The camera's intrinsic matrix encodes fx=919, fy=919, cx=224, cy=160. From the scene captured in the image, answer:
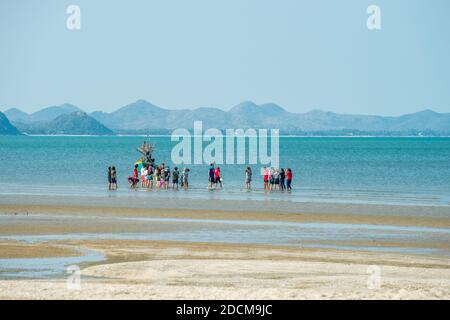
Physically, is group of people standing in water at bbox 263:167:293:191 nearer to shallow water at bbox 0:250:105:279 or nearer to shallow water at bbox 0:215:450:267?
shallow water at bbox 0:215:450:267

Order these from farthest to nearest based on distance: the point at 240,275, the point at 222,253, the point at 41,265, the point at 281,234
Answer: the point at 281,234 < the point at 222,253 < the point at 41,265 < the point at 240,275

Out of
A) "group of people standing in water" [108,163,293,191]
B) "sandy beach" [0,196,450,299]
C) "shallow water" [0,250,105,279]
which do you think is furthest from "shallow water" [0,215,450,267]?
"group of people standing in water" [108,163,293,191]

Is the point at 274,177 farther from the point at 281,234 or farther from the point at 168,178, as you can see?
the point at 281,234

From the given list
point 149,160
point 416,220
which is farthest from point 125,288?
point 149,160

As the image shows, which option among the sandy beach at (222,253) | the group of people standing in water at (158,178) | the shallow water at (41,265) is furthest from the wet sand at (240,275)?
the group of people standing in water at (158,178)

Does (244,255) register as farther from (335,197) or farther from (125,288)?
(335,197)

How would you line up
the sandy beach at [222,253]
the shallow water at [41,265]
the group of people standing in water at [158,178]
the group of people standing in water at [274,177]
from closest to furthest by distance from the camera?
1. the sandy beach at [222,253]
2. the shallow water at [41,265]
3. the group of people standing in water at [274,177]
4. the group of people standing in water at [158,178]

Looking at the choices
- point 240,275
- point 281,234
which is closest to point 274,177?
point 281,234

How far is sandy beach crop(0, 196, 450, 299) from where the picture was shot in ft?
51.3

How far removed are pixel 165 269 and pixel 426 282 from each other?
5174 mm

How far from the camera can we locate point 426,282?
16953mm

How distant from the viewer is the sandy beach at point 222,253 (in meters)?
15.6

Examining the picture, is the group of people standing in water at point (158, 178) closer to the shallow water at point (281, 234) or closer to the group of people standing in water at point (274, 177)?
the group of people standing in water at point (274, 177)

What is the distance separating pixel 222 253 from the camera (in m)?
21.5
